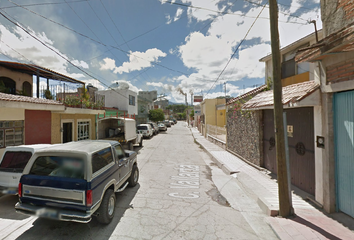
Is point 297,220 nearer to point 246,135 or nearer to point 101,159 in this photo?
point 101,159

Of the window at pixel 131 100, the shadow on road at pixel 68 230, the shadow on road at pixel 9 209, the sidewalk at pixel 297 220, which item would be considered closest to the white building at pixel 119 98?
the window at pixel 131 100

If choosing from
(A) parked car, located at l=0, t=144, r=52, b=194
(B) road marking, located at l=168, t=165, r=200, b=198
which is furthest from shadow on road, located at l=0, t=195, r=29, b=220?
(B) road marking, located at l=168, t=165, r=200, b=198

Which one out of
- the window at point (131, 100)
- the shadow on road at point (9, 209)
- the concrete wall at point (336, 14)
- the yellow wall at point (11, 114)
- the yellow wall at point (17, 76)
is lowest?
the shadow on road at point (9, 209)

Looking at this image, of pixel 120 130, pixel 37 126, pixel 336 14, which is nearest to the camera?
pixel 336 14

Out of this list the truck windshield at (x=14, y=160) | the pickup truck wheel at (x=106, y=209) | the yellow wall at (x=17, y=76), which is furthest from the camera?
the yellow wall at (x=17, y=76)

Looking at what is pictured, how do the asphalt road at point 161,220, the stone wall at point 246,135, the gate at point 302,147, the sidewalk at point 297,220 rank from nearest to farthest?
the sidewalk at point 297,220
the asphalt road at point 161,220
the gate at point 302,147
the stone wall at point 246,135

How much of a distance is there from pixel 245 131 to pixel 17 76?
13.5 meters

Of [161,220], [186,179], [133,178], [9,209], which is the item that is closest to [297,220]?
[161,220]

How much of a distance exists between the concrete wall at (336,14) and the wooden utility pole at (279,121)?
1400 millimetres

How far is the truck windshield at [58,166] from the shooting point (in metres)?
3.17

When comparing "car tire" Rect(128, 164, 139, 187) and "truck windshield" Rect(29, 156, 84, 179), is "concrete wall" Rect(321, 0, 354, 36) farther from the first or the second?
"car tire" Rect(128, 164, 139, 187)

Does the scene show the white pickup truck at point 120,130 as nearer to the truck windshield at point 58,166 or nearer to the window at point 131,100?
the truck windshield at point 58,166

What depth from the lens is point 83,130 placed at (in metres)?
10.8

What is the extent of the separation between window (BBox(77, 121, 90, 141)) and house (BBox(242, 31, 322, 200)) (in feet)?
32.4
